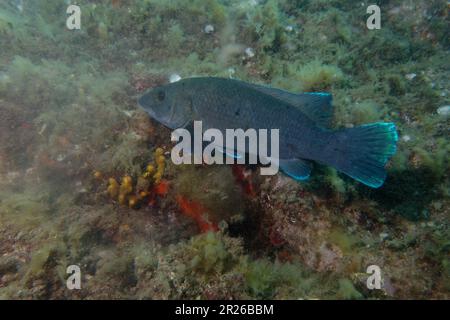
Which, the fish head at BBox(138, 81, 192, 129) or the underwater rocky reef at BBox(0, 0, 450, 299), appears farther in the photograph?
the fish head at BBox(138, 81, 192, 129)

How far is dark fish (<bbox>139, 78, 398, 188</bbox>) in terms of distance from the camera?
284 centimetres

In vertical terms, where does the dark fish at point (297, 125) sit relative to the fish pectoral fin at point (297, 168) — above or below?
above

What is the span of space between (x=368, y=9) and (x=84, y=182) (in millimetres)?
7254

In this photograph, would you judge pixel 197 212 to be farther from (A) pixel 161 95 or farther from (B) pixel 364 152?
(B) pixel 364 152

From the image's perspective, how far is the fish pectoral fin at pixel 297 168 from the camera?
9.69 feet

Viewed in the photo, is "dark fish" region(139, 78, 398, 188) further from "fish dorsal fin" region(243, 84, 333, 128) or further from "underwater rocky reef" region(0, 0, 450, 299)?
"underwater rocky reef" region(0, 0, 450, 299)

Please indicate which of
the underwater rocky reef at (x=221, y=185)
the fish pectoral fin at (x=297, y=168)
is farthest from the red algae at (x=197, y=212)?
the fish pectoral fin at (x=297, y=168)

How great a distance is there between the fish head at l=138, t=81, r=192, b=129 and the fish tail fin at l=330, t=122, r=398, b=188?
1604mm

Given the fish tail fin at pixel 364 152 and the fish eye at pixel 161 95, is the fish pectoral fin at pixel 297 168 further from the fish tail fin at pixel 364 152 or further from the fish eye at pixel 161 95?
the fish eye at pixel 161 95

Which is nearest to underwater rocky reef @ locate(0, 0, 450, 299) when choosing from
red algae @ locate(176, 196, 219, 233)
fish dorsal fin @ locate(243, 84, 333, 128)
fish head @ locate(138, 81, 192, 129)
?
red algae @ locate(176, 196, 219, 233)

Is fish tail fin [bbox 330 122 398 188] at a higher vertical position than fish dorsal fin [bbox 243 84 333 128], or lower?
lower

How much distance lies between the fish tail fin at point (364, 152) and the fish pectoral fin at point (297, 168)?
27 centimetres
